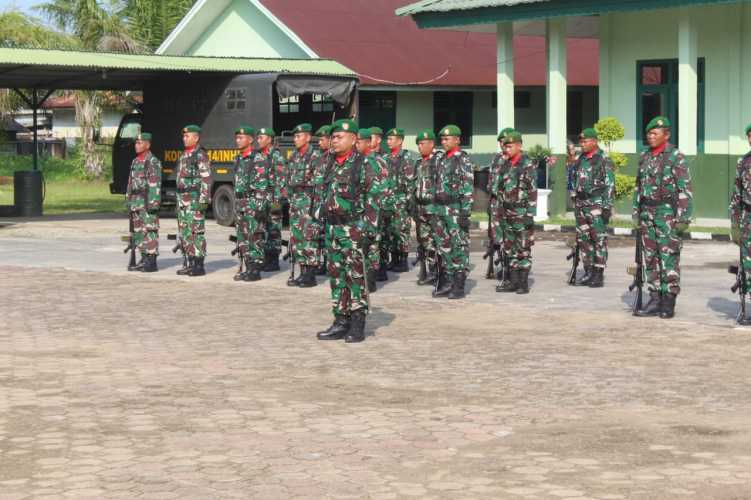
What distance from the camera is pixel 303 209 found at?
645 inches

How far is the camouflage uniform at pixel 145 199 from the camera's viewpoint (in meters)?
17.4

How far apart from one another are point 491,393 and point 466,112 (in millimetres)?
28467

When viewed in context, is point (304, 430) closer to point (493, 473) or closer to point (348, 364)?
point (493, 473)

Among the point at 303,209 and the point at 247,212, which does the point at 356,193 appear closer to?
the point at 303,209

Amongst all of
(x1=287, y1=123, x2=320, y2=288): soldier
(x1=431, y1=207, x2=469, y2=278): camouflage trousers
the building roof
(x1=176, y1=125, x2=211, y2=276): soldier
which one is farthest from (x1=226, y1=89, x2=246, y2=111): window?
(x1=431, y1=207, x2=469, y2=278): camouflage trousers

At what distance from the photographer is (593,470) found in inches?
281

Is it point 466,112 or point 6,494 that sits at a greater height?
point 466,112

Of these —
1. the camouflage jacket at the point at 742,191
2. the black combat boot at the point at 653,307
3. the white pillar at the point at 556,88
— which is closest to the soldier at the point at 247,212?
the black combat boot at the point at 653,307

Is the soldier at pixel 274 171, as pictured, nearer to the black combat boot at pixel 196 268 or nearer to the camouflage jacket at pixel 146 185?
the black combat boot at pixel 196 268

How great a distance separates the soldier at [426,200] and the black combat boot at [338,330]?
3502 millimetres

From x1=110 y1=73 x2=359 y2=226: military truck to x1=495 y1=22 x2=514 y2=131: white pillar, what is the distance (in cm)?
319

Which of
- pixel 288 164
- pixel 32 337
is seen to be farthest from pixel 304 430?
pixel 288 164

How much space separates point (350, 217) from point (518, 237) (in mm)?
3905

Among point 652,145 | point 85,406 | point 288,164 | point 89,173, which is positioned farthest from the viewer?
point 89,173
